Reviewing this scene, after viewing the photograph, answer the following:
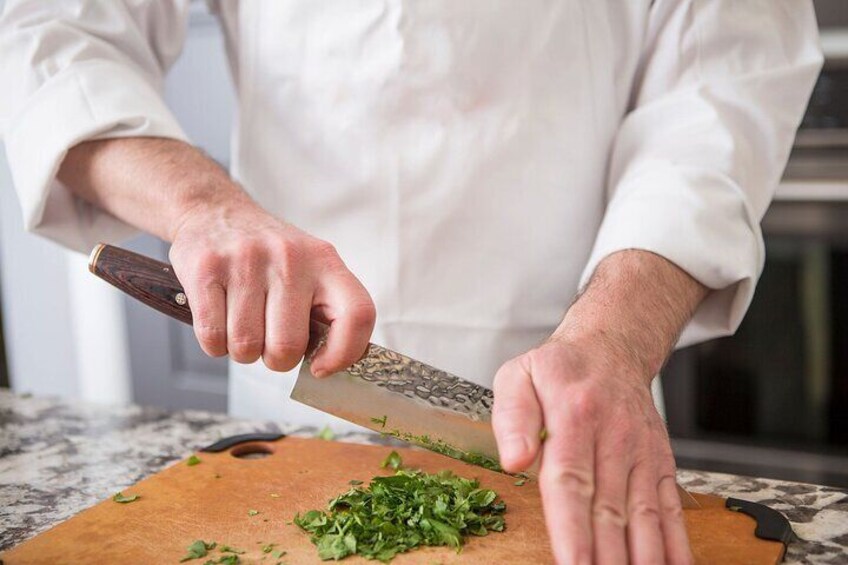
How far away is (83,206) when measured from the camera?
115 centimetres

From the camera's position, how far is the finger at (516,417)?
2.24 ft

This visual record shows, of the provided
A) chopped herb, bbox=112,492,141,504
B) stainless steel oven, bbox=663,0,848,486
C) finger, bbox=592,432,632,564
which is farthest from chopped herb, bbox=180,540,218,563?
stainless steel oven, bbox=663,0,848,486

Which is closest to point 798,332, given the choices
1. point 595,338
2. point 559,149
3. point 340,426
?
point 559,149

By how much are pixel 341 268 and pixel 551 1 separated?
482 millimetres

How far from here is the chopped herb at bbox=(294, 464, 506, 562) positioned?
2.55 feet

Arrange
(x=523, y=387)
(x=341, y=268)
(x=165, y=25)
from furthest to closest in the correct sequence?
1. (x=165, y=25)
2. (x=341, y=268)
3. (x=523, y=387)

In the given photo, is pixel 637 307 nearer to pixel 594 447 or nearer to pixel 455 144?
pixel 594 447

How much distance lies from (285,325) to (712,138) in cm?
55

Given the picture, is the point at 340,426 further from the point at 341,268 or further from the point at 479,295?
the point at 341,268

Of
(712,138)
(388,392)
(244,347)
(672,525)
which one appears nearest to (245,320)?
(244,347)

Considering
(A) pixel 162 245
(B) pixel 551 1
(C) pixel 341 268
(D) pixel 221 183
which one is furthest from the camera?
(A) pixel 162 245

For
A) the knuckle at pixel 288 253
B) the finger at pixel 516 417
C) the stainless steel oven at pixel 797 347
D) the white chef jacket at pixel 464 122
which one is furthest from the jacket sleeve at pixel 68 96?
the stainless steel oven at pixel 797 347

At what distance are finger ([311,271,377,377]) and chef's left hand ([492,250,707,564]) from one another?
0.44ft

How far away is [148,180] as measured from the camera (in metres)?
1.00
